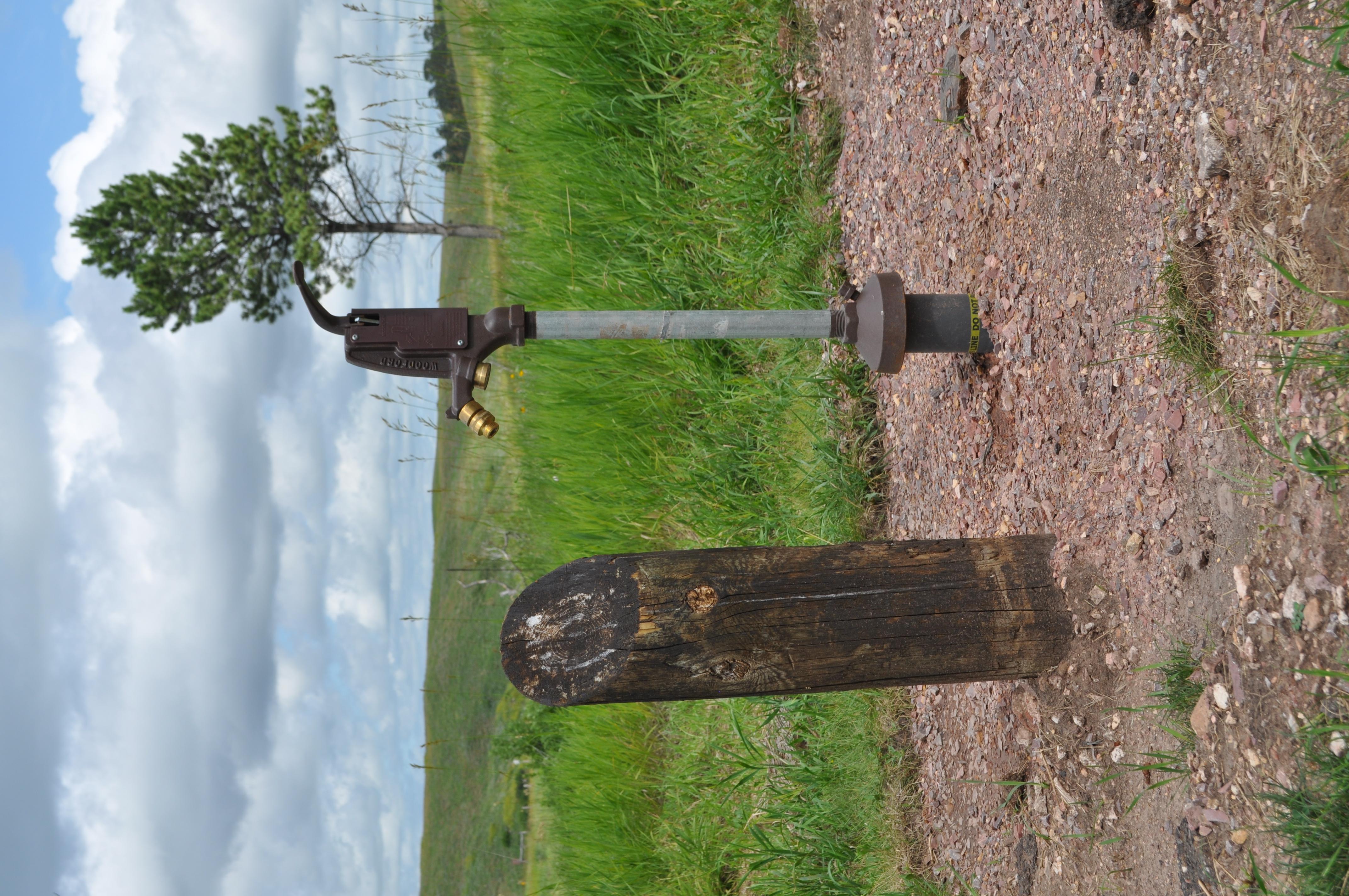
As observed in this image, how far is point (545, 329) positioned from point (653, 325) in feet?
1.01

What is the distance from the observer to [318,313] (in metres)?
2.38

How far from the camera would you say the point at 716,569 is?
2.14m

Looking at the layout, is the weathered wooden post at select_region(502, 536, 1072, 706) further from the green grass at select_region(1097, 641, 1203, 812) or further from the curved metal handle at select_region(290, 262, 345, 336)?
the curved metal handle at select_region(290, 262, 345, 336)

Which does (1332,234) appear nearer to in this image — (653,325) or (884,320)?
(884,320)

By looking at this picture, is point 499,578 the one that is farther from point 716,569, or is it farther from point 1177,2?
point 1177,2

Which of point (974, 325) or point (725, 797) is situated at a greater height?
point (974, 325)

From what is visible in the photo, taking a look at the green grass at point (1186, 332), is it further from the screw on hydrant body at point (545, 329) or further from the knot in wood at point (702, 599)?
the knot in wood at point (702, 599)

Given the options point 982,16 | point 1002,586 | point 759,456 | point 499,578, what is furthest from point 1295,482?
point 499,578

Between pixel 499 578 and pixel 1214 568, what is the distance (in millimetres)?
6119

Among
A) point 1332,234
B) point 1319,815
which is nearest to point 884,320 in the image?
point 1332,234

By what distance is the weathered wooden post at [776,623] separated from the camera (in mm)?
2064

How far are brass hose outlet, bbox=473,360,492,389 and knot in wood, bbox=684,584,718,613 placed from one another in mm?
836

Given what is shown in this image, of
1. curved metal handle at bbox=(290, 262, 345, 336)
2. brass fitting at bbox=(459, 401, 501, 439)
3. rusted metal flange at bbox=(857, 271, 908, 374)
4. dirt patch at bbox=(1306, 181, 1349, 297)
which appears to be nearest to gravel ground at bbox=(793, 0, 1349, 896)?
dirt patch at bbox=(1306, 181, 1349, 297)

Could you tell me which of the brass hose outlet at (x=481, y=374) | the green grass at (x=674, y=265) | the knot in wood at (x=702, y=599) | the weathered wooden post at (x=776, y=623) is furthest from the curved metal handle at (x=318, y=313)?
the green grass at (x=674, y=265)
